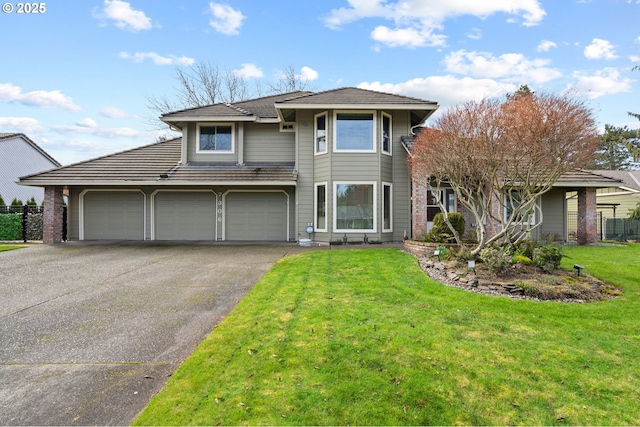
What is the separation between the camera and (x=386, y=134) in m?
12.6

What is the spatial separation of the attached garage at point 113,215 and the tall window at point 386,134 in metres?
10.6

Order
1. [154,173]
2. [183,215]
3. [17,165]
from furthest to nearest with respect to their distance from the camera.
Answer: [17,165] → [183,215] → [154,173]

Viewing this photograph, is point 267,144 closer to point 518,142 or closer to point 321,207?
point 321,207

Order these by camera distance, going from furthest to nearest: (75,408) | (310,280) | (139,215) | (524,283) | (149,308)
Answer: (139,215) → (310,280) → (524,283) → (149,308) → (75,408)

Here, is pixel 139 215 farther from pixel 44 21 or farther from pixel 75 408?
pixel 75 408

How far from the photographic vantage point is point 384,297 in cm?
532

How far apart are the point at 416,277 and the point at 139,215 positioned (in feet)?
40.9

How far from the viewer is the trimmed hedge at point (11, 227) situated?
47.0ft

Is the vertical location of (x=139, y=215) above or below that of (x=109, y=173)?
below

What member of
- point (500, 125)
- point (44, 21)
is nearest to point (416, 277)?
point (500, 125)

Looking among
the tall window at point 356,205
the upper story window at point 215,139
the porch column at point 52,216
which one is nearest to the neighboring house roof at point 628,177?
the tall window at point 356,205

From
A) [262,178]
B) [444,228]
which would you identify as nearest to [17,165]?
[262,178]

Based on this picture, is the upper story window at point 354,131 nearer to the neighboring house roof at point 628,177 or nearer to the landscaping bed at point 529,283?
the landscaping bed at point 529,283

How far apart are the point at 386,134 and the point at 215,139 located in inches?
293
